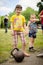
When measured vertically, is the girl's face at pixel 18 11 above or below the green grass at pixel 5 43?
above

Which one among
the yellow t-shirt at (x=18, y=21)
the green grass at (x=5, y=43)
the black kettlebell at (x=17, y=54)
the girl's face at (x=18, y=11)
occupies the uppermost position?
the girl's face at (x=18, y=11)

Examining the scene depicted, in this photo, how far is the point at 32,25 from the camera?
158 cm

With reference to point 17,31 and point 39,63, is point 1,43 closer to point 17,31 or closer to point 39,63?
point 17,31

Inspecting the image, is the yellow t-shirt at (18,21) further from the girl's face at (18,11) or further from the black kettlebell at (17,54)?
the black kettlebell at (17,54)

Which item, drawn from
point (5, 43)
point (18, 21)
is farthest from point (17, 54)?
point (18, 21)

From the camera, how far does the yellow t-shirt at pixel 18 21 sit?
1.54 m

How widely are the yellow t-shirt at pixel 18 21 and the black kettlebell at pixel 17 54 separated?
16 centimetres

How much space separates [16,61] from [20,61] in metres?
0.03

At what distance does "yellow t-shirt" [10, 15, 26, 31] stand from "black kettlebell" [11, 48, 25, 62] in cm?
16

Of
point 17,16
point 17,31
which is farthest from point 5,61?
point 17,16

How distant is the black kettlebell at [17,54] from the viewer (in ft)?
5.05

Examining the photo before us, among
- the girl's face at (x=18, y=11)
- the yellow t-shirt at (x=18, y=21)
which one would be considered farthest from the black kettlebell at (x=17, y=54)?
the girl's face at (x=18, y=11)

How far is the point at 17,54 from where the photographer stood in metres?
1.54

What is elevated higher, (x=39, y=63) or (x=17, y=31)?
(x=17, y=31)
